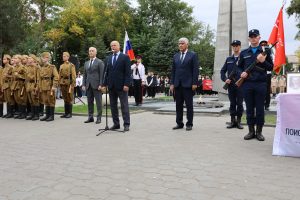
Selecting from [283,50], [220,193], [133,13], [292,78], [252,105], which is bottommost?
[220,193]

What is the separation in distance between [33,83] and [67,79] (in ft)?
3.26

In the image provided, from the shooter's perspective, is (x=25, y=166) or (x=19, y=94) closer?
(x=25, y=166)

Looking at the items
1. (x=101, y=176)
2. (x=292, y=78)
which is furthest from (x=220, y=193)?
(x=292, y=78)

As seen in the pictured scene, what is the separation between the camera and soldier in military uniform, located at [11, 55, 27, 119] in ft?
39.2

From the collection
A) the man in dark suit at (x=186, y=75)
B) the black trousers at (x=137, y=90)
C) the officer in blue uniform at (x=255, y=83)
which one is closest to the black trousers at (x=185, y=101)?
the man in dark suit at (x=186, y=75)

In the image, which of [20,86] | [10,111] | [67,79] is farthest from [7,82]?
[67,79]

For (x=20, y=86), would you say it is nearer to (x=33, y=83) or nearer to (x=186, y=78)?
(x=33, y=83)

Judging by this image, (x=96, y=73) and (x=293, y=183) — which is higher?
(x=96, y=73)

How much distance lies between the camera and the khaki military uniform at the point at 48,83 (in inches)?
446

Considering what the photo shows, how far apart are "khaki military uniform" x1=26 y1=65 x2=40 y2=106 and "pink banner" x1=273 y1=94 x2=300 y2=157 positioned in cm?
744

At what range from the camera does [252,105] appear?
7770 mm

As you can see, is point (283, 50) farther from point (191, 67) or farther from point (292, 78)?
point (292, 78)

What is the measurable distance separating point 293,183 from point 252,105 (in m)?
3.20

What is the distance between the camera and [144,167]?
5504 mm
